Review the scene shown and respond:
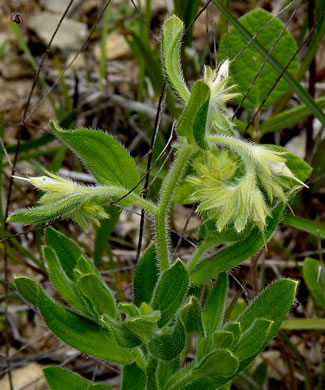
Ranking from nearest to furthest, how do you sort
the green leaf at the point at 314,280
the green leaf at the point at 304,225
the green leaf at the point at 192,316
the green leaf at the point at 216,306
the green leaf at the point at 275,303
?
the green leaf at the point at 192,316, the green leaf at the point at 275,303, the green leaf at the point at 216,306, the green leaf at the point at 304,225, the green leaf at the point at 314,280

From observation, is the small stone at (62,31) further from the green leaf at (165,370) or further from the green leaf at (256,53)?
the green leaf at (165,370)

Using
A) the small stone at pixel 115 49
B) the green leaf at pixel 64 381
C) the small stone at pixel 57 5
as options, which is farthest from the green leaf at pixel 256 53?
the small stone at pixel 57 5

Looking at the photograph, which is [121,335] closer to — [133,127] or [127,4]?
[133,127]

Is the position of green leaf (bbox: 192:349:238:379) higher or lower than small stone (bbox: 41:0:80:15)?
lower

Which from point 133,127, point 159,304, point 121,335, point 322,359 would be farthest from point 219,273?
point 133,127

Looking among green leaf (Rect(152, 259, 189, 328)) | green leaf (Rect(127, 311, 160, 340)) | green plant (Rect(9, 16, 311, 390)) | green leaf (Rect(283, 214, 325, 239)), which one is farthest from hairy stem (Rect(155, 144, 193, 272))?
green leaf (Rect(283, 214, 325, 239))

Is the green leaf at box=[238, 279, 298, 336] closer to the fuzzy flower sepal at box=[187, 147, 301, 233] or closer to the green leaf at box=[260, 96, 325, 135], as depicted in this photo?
the fuzzy flower sepal at box=[187, 147, 301, 233]

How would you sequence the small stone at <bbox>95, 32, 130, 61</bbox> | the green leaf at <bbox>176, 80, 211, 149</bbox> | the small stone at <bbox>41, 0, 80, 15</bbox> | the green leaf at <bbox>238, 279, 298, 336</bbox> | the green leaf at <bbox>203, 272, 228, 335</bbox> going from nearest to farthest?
1. the green leaf at <bbox>176, 80, 211, 149</bbox>
2. the green leaf at <bbox>238, 279, 298, 336</bbox>
3. the green leaf at <bbox>203, 272, 228, 335</bbox>
4. the small stone at <bbox>95, 32, 130, 61</bbox>
5. the small stone at <bbox>41, 0, 80, 15</bbox>

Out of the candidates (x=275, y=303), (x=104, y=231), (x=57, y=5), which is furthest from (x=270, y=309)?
(x=57, y=5)
